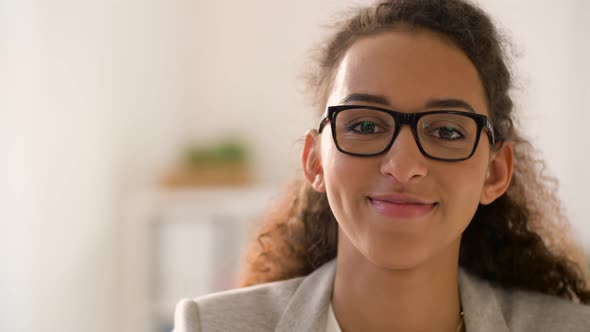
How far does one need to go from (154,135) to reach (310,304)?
2331 mm

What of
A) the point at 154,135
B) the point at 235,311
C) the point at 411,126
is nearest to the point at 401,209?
the point at 411,126

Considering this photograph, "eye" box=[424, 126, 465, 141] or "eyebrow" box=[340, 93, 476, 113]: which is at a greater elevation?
"eyebrow" box=[340, 93, 476, 113]

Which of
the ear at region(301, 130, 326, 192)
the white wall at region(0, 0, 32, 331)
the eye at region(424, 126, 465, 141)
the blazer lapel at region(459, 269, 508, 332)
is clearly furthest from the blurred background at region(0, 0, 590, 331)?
the eye at region(424, 126, 465, 141)

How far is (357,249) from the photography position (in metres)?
1.16

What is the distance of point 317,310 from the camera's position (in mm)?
1189

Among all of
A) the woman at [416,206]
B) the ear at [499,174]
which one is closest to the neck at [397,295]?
the woman at [416,206]

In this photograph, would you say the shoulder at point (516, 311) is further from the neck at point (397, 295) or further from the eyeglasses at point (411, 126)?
the eyeglasses at point (411, 126)

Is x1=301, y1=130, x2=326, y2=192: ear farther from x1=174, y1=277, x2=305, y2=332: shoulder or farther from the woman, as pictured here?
x1=174, y1=277, x2=305, y2=332: shoulder

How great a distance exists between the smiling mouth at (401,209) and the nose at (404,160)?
36mm

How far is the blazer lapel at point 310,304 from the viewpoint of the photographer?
1.17m

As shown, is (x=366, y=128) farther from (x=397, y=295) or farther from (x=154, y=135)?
(x=154, y=135)

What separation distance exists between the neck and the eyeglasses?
Result: 0.19m

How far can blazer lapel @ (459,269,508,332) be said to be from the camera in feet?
3.79

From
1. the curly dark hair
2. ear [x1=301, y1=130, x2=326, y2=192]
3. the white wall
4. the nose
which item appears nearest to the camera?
the nose
